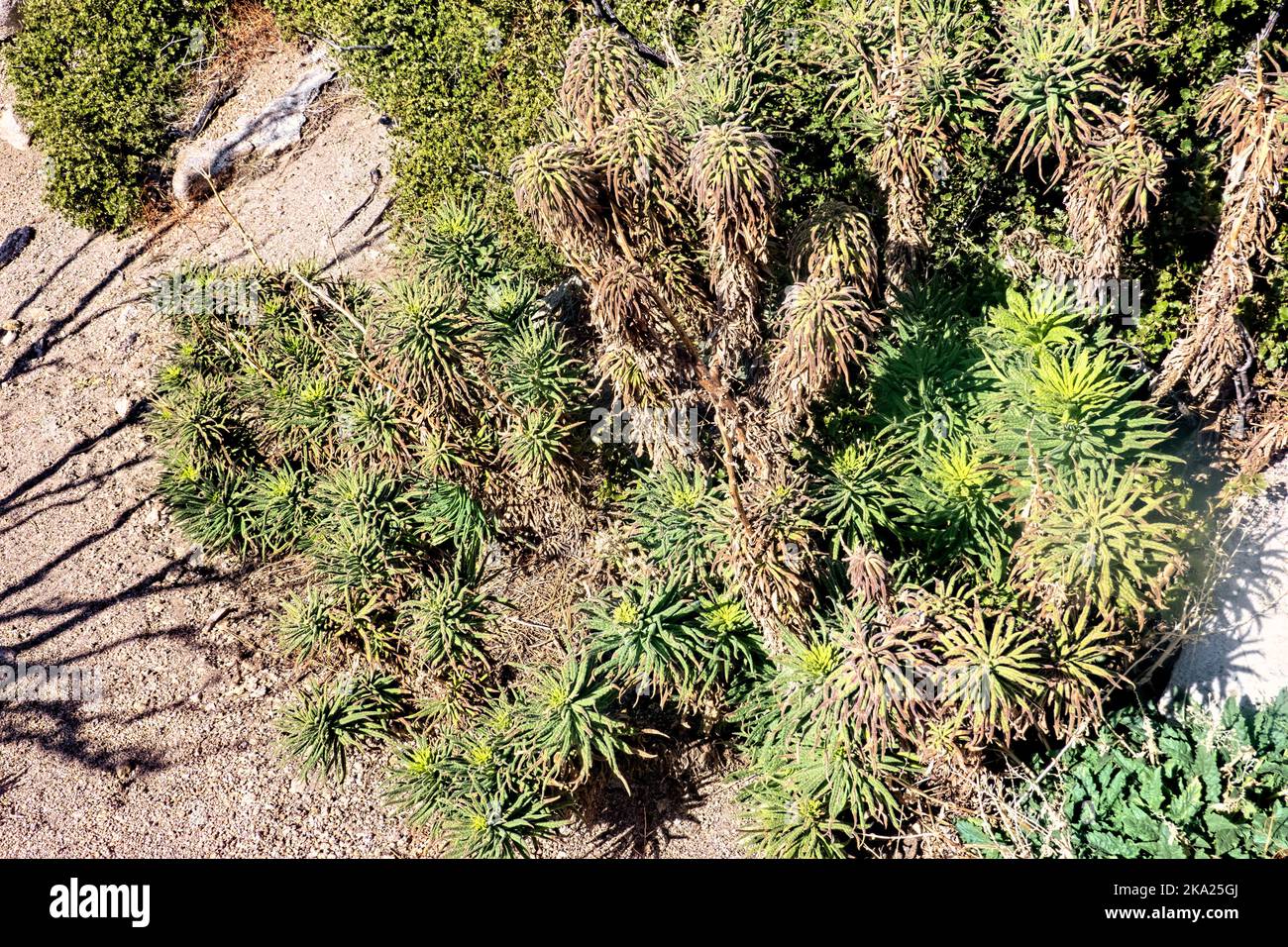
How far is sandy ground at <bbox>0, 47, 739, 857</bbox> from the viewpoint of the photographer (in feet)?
19.3

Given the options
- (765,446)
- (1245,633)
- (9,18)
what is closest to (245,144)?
(9,18)

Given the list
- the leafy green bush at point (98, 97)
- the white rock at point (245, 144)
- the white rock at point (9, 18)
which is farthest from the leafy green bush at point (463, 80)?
the white rock at point (9, 18)

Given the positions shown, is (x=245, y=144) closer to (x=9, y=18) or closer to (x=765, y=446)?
(x=9, y=18)

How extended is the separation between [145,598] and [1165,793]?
20.9 ft

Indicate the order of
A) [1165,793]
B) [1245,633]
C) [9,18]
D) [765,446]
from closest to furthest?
[1165,793] < [765,446] < [1245,633] < [9,18]

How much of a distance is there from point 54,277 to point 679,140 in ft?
24.6

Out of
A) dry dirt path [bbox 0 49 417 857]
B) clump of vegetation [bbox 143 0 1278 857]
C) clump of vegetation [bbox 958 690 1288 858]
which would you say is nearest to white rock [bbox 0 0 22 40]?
dry dirt path [bbox 0 49 417 857]

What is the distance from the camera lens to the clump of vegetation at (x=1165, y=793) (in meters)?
4.34

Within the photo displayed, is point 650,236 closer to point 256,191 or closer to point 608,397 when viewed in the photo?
point 608,397

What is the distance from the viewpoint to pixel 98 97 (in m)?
9.77

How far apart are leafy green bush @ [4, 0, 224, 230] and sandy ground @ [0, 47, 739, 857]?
1.47ft

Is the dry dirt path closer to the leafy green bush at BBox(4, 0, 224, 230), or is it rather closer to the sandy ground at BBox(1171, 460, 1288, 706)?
the leafy green bush at BBox(4, 0, 224, 230)

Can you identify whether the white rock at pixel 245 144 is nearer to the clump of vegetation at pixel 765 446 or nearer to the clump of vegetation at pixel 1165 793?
the clump of vegetation at pixel 765 446

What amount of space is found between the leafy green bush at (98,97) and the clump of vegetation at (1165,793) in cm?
931
